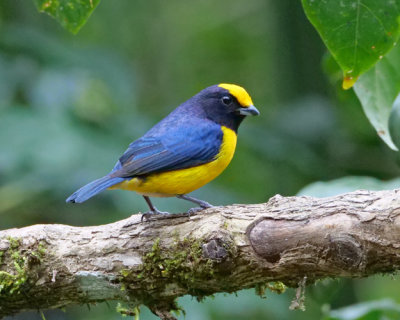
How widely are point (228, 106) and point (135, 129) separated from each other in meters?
1.33

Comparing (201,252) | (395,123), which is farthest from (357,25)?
(395,123)

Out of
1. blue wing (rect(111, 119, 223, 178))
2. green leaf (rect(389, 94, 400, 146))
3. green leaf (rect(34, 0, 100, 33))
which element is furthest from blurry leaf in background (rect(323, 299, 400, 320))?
green leaf (rect(34, 0, 100, 33))

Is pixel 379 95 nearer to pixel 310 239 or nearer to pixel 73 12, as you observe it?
pixel 310 239

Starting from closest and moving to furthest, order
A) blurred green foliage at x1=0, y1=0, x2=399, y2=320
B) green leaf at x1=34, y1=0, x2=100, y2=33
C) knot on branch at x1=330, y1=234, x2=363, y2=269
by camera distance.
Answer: green leaf at x1=34, y1=0, x2=100, y2=33, knot on branch at x1=330, y1=234, x2=363, y2=269, blurred green foliage at x1=0, y1=0, x2=399, y2=320

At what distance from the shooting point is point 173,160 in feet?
14.0

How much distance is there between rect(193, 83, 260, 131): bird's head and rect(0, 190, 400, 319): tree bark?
4.66 ft

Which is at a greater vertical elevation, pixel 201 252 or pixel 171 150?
pixel 171 150

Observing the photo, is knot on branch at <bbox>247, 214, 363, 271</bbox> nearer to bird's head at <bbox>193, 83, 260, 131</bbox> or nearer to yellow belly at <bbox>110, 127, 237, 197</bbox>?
yellow belly at <bbox>110, 127, 237, 197</bbox>

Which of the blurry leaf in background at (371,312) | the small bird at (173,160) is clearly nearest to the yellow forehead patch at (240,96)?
the small bird at (173,160)

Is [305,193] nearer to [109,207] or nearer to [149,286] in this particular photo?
[149,286]

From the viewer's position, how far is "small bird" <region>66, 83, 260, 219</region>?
4.17m

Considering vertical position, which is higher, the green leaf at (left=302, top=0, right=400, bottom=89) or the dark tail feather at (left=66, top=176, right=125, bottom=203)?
the green leaf at (left=302, top=0, right=400, bottom=89)

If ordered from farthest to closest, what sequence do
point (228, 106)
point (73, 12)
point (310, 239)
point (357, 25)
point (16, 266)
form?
point (228, 106), point (16, 266), point (310, 239), point (73, 12), point (357, 25)

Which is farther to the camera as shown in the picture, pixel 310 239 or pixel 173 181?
pixel 173 181
